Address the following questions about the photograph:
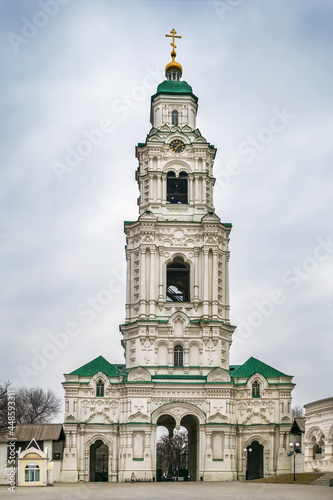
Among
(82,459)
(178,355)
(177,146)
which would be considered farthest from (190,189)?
(82,459)

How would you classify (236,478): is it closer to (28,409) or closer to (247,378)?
(247,378)

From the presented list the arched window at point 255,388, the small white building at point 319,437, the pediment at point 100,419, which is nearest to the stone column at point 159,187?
the arched window at point 255,388

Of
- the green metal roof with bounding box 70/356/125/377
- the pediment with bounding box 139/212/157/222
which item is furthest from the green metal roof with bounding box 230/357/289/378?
the pediment with bounding box 139/212/157/222

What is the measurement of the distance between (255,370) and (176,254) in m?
11.6

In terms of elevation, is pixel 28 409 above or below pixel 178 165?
below

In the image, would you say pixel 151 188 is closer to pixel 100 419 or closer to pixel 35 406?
pixel 100 419

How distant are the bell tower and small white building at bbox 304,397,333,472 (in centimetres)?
1167

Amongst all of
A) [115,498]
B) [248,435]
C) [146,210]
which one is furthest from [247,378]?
[115,498]

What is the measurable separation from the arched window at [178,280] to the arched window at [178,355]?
17.8 feet

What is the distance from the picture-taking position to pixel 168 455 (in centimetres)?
10825

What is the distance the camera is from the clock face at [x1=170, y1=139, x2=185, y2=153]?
60688 millimetres

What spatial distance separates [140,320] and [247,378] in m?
9.72

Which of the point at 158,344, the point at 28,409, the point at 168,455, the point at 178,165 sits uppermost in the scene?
the point at 178,165

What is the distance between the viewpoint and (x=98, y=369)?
54.5m
